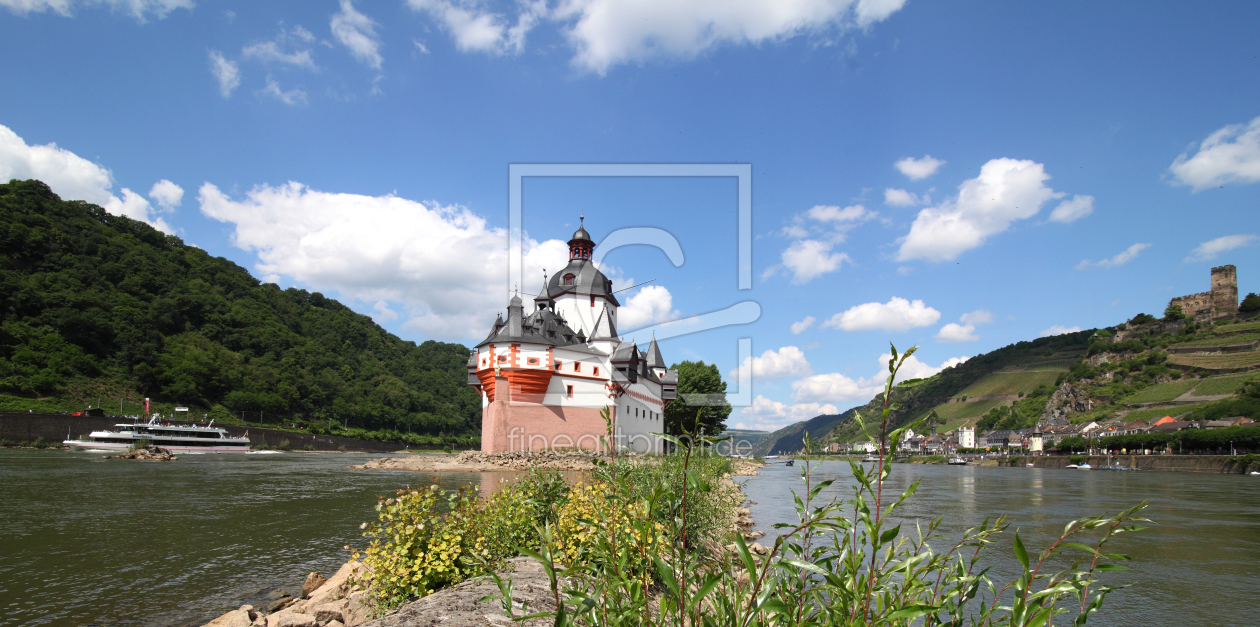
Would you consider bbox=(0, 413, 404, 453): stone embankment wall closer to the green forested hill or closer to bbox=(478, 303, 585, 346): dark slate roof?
the green forested hill

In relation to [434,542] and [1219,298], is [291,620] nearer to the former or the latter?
[434,542]

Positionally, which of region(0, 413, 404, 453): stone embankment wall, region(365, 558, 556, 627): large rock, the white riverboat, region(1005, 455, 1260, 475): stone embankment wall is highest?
region(365, 558, 556, 627): large rock

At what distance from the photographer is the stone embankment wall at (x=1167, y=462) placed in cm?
5144

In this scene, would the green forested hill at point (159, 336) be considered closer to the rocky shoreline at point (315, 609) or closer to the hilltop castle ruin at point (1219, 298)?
the rocky shoreline at point (315, 609)

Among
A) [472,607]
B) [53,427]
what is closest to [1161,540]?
[472,607]

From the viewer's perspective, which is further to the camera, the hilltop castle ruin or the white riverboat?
the hilltop castle ruin

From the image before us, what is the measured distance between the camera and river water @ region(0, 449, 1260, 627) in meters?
8.05

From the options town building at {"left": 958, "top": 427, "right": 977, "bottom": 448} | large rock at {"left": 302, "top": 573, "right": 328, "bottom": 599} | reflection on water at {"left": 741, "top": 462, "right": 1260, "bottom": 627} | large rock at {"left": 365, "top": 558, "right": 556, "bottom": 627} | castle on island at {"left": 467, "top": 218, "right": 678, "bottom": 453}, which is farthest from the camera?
town building at {"left": 958, "top": 427, "right": 977, "bottom": 448}

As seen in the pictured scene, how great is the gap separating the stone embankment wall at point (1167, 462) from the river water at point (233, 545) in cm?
3780

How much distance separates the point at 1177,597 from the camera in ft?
31.0

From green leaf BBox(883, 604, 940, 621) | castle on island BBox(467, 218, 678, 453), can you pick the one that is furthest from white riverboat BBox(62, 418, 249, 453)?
green leaf BBox(883, 604, 940, 621)

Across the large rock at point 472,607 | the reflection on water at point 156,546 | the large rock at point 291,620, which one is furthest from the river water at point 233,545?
the large rock at point 472,607

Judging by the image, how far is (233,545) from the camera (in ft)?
37.3

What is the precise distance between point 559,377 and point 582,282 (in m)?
10.4
